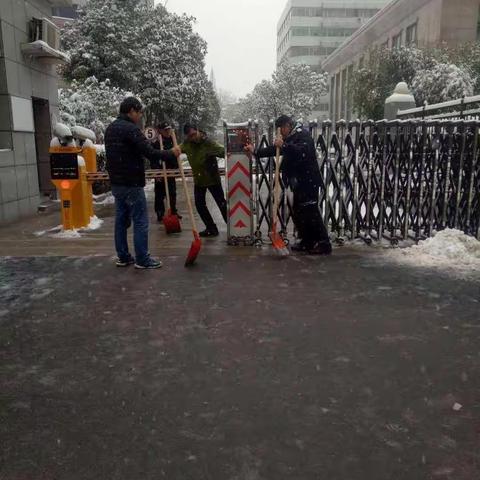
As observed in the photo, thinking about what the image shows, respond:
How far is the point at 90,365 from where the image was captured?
3.50m

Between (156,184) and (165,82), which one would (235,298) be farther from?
(165,82)

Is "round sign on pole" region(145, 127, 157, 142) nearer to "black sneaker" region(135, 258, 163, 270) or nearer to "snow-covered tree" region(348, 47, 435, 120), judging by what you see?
"black sneaker" region(135, 258, 163, 270)

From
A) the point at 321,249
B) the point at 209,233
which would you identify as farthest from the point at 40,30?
the point at 321,249

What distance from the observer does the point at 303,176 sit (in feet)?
21.7

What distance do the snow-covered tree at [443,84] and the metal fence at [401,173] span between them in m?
13.6

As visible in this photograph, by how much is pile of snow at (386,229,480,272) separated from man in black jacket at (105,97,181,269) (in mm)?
3080

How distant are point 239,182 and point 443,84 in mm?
16240

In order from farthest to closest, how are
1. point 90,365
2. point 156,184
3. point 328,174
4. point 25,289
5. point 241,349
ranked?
1. point 156,184
2. point 328,174
3. point 25,289
4. point 241,349
5. point 90,365

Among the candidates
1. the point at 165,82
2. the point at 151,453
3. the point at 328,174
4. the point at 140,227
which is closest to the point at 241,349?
the point at 151,453

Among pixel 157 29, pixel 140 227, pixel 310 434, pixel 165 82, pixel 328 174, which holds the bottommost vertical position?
pixel 310 434

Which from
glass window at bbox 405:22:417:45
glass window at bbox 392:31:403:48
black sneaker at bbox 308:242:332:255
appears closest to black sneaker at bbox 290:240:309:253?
black sneaker at bbox 308:242:332:255

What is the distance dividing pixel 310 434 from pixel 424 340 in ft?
5.26

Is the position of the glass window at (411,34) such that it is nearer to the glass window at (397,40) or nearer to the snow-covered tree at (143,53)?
the glass window at (397,40)

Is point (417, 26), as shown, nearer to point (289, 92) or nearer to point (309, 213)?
point (289, 92)
